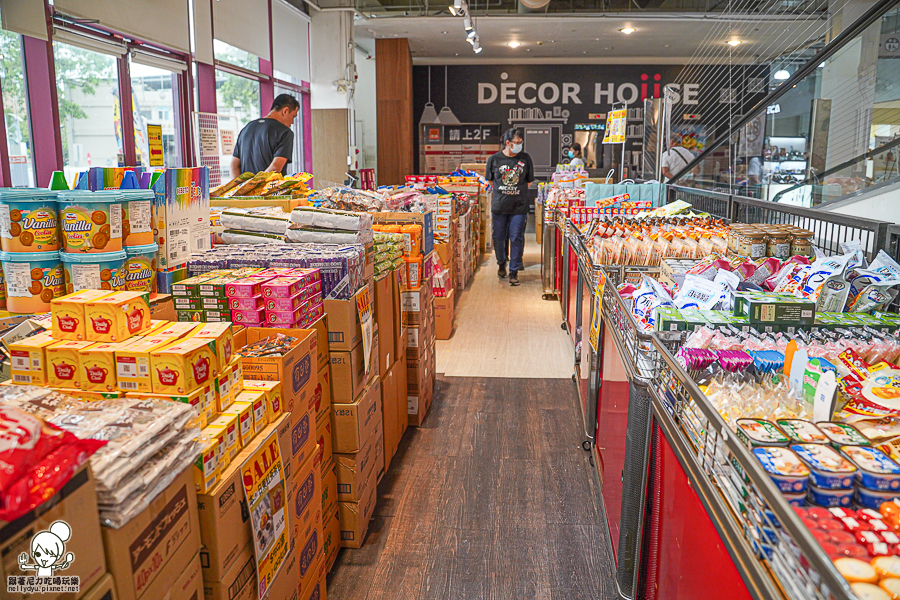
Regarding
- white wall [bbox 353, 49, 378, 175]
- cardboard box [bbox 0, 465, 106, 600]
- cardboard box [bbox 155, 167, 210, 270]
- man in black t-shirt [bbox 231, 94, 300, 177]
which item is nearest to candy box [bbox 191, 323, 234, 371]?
cardboard box [bbox 0, 465, 106, 600]

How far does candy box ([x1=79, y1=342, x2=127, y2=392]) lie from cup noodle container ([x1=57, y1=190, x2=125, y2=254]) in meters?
0.64

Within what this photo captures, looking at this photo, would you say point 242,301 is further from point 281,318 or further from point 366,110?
point 366,110

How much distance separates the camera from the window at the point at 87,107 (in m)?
5.45

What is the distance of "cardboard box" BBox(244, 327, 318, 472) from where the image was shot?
1.73 metres

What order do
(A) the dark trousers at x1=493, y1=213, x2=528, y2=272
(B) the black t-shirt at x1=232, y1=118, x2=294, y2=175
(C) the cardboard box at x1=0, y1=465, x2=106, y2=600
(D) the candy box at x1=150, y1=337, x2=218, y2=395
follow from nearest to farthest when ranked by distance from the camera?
(C) the cardboard box at x1=0, y1=465, x2=106, y2=600 < (D) the candy box at x1=150, y1=337, x2=218, y2=395 < (B) the black t-shirt at x1=232, y1=118, x2=294, y2=175 < (A) the dark trousers at x1=493, y1=213, x2=528, y2=272

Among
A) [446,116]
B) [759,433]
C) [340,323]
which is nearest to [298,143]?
[446,116]

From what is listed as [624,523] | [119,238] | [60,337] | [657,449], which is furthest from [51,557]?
[624,523]

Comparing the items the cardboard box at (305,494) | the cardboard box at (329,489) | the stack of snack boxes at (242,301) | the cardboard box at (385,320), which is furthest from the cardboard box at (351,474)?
the stack of snack boxes at (242,301)

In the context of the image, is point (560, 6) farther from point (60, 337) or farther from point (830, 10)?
point (60, 337)

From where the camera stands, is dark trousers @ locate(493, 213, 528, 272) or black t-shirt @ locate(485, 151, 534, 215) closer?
black t-shirt @ locate(485, 151, 534, 215)

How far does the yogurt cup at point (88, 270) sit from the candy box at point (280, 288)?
43 cm

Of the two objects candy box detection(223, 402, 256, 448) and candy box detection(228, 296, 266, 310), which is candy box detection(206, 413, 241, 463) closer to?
candy box detection(223, 402, 256, 448)

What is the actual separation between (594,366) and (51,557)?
2.48m

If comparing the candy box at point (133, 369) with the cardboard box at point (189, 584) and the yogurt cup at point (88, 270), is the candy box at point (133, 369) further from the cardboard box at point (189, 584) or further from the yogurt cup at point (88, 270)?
the yogurt cup at point (88, 270)
